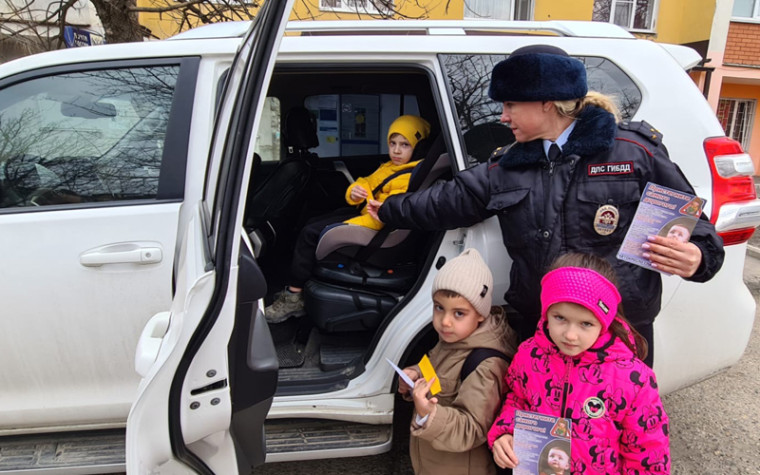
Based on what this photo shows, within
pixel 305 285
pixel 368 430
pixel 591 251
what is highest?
pixel 591 251

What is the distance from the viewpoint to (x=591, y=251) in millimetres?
1656

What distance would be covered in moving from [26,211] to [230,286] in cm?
121

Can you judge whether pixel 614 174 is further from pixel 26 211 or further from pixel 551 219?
pixel 26 211

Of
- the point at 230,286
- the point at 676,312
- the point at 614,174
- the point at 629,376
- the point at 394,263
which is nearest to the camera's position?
the point at 230,286

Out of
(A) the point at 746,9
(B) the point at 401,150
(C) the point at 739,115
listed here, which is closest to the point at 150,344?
(B) the point at 401,150

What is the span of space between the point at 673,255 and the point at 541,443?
27.9 inches

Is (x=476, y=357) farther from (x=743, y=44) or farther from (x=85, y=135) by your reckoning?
(x=743, y=44)

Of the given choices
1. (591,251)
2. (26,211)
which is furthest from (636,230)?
(26,211)

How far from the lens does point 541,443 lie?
60.3 inches

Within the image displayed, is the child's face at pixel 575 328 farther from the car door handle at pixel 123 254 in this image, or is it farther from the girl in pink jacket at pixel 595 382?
the car door handle at pixel 123 254

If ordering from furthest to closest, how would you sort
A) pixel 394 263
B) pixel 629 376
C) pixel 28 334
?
pixel 394 263 < pixel 28 334 < pixel 629 376

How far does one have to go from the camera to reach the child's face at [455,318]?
5.68 feet

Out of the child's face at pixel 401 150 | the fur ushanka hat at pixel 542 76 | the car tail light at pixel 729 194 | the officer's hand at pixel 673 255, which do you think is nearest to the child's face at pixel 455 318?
the officer's hand at pixel 673 255

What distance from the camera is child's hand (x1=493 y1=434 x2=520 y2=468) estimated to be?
61.9 inches
